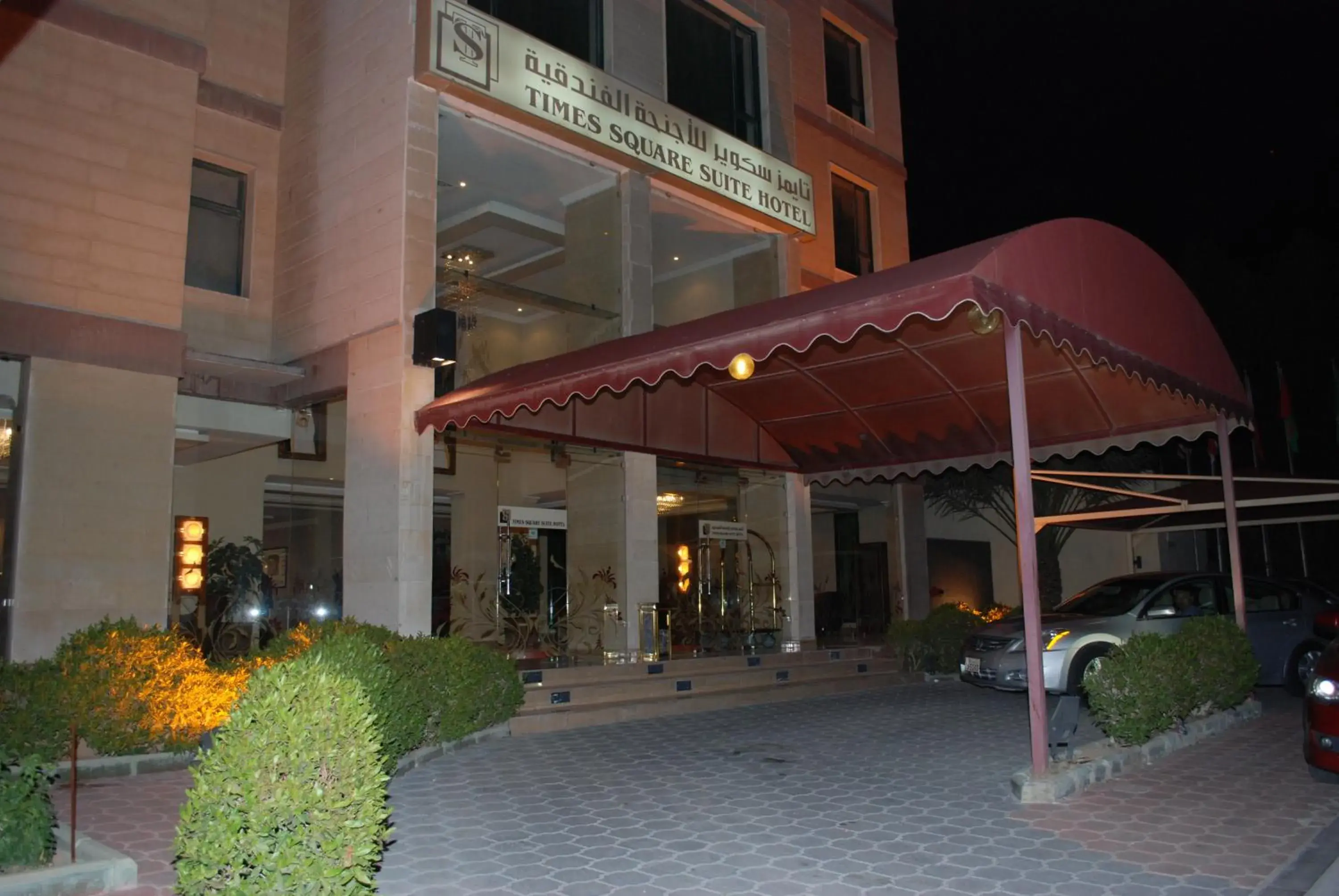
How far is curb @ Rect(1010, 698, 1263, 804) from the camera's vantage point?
7.39 m

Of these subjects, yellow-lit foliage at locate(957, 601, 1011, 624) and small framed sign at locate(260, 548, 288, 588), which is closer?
small framed sign at locate(260, 548, 288, 588)

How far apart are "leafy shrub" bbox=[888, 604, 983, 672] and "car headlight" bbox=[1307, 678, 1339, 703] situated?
27.6ft

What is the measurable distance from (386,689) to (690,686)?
257 inches

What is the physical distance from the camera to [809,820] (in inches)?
277

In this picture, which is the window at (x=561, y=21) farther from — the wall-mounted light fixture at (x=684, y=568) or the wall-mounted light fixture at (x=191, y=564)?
the wall-mounted light fixture at (x=191, y=564)

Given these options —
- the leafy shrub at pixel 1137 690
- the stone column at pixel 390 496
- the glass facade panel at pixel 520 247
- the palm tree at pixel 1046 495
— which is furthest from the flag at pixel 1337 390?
the stone column at pixel 390 496

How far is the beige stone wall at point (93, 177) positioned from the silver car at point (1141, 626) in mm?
11293

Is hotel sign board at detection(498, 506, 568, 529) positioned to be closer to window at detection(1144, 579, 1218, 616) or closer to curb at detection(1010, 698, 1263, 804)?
curb at detection(1010, 698, 1263, 804)

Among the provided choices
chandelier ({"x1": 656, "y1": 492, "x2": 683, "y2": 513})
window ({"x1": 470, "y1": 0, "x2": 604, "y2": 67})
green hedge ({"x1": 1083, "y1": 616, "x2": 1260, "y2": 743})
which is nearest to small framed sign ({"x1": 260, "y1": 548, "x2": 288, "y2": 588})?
chandelier ({"x1": 656, "y1": 492, "x2": 683, "y2": 513})

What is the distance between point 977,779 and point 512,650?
7.03 meters

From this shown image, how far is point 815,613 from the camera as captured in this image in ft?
60.5

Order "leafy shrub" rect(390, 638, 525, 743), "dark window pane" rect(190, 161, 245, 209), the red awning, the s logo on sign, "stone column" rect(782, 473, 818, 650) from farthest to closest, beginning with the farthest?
"stone column" rect(782, 473, 818, 650), "dark window pane" rect(190, 161, 245, 209), the s logo on sign, "leafy shrub" rect(390, 638, 525, 743), the red awning

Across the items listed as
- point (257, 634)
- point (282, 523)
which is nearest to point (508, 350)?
point (282, 523)

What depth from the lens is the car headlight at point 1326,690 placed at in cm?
733
